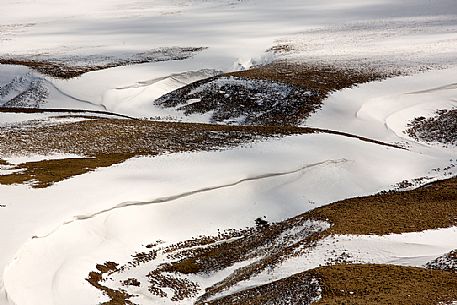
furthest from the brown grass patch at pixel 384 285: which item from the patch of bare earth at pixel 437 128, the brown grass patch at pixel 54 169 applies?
the patch of bare earth at pixel 437 128

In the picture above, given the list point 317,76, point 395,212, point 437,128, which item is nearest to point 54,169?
point 395,212

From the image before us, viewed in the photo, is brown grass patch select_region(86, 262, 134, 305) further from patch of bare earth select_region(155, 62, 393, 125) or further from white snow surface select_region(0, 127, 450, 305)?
patch of bare earth select_region(155, 62, 393, 125)

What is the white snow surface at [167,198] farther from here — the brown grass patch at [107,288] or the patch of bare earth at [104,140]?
the patch of bare earth at [104,140]

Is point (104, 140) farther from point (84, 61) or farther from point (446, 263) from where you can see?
point (84, 61)

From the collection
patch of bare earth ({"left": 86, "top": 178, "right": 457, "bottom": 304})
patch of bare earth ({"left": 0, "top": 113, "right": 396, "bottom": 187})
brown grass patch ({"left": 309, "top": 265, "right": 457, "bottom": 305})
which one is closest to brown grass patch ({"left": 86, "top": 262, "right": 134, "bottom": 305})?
patch of bare earth ({"left": 86, "top": 178, "right": 457, "bottom": 304})

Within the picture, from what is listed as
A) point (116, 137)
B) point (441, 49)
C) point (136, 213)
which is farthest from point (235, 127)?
point (441, 49)

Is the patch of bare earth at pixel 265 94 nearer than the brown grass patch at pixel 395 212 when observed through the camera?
No
